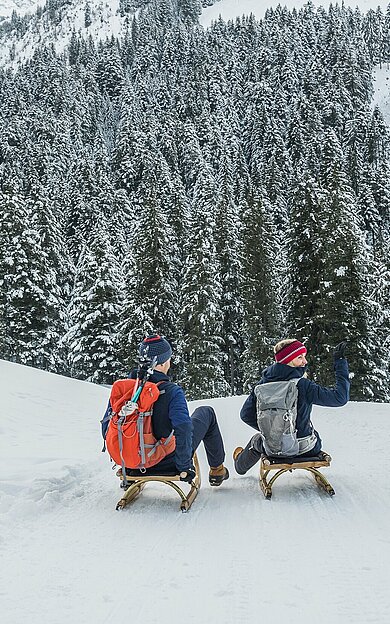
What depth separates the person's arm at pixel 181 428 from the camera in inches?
181

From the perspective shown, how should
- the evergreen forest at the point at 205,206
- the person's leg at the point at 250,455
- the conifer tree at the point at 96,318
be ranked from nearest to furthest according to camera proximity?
the person's leg at the point at 250,455
the evergreen forest at the point at 205,206
the conifer tree at the point at 96,318

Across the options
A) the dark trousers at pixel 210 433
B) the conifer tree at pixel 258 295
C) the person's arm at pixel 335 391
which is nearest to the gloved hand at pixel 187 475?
the dark trousers at pixel 210 433

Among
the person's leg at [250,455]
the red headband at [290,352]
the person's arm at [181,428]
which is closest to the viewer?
the person's arm at [181,428]

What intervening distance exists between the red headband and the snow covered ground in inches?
52.0

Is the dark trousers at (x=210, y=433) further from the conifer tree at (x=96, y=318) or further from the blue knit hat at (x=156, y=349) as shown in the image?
the conifer tree at (x=96, y=318)

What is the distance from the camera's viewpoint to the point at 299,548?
378cm

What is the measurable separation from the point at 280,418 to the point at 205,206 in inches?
1579

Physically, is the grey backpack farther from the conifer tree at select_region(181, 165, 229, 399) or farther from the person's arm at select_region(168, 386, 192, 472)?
the conifer tree at select_region(181, 165, 229, 399)

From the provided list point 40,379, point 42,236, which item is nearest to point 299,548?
point 40,379

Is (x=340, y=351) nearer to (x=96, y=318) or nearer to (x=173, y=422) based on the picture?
(x=173, y=422)

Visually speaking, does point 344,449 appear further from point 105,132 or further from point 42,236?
point 105,132

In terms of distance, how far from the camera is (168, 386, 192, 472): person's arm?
4.59m

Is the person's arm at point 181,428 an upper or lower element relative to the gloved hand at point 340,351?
lower

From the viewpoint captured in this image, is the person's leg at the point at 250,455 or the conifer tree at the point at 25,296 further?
the conifer tree at the point at 25,296
